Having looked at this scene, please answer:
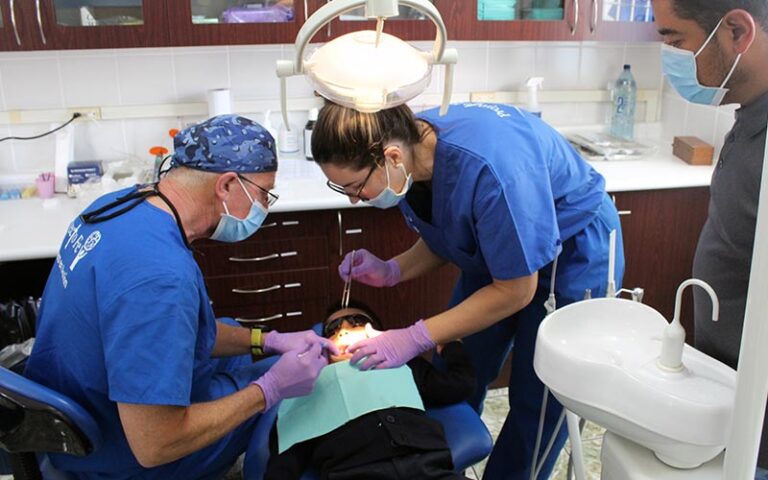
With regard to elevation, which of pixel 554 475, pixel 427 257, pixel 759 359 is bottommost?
pixel 554 475

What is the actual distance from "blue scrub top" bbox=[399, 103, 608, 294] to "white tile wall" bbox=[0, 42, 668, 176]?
1.26 metres

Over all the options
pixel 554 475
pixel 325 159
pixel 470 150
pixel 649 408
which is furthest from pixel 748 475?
pixel 554 475

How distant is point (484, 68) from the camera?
3.05 m

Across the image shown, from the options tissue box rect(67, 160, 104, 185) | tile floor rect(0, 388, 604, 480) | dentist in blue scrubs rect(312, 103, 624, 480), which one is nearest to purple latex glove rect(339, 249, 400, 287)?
dentist in blue scrubs rect(312, 103, 624, 480)

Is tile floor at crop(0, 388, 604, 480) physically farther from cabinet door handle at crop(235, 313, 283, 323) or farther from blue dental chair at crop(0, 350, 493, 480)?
blue dental chair at crop(0, 350, 493, 480)

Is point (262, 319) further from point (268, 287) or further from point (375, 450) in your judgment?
point (375, 450)

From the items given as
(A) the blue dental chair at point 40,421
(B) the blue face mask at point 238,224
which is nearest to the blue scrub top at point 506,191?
(B) the blue face mask at point 238,224

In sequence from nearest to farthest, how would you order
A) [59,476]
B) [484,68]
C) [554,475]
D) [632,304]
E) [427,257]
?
1. [632,304]
2. [59,476]
3. [427,257]
4. [554,475]
5. [484,68]

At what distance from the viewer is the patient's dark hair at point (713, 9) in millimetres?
1236

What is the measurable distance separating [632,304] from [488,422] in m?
1.54

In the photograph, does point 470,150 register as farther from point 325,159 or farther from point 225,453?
point 225,453

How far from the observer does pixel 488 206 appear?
160cm

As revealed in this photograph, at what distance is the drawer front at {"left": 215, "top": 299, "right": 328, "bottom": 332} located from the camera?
→ 257 centimetres

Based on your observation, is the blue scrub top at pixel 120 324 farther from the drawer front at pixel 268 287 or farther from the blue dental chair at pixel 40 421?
the drawer front at pixel 268 287
